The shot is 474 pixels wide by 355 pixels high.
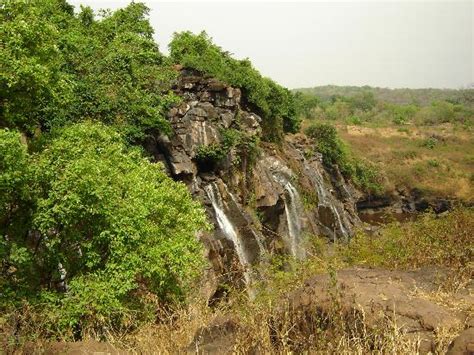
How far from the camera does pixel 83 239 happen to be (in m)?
11.4

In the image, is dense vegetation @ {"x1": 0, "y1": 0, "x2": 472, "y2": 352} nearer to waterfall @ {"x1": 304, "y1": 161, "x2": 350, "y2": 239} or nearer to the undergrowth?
the undergrowth

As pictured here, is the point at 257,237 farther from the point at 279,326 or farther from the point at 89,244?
the point at 279,326

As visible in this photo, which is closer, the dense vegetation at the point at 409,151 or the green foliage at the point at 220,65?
the green foliage at the point at 220,65

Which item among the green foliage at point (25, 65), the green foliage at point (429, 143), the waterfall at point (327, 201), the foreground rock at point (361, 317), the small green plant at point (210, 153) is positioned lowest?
the waterfall at point (327, 201)

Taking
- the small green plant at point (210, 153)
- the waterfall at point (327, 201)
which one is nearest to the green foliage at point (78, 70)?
the small green plant at point (210, 153)

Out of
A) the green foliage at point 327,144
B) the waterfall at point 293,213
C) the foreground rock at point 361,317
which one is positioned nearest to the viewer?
the foreground rock at point 361,317

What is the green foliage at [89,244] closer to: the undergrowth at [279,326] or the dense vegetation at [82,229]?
the dense vegetation at [82,229]

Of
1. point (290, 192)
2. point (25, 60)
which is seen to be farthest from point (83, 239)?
point (290, 192)

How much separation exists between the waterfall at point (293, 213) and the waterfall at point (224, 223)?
22.5 ft

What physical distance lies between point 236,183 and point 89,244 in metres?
14.5

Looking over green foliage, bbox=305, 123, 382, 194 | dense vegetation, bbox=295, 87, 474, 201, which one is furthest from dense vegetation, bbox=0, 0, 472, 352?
dense vegetation, bbox=295, 87, 474, 201

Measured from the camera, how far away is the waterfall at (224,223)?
826 inches

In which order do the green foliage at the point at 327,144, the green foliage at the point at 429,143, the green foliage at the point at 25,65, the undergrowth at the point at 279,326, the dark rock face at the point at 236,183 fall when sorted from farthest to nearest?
the green foliage at the point at 429,143 < the green foliage at the point at 327,144 < the dark rock face at the point at 236,183 < the green foliage at the point at 25,65 < the undergrowth at the point at 279,326

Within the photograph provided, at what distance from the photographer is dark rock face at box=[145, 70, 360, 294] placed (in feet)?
70.8
